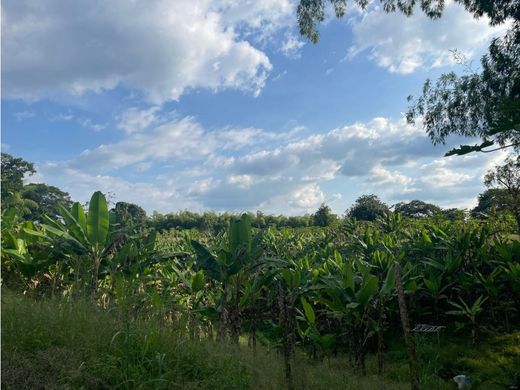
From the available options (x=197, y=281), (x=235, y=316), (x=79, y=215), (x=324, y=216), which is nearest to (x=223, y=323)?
(x=235, y=316)

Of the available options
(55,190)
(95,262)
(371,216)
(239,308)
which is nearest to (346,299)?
(239,308)

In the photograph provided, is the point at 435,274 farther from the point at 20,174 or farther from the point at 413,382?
the point at 20,174

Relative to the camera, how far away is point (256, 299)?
735 centimetres

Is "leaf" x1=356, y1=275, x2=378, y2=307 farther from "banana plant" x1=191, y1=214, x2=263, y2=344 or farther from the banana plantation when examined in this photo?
"banana plant" x1=191, y1=214, x2=263, y2=344

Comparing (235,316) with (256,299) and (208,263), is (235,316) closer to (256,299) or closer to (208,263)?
(208,263)

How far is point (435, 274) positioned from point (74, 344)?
720cm

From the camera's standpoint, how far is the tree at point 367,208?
33219 millimetres

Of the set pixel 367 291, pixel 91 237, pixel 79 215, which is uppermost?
pixel 79 215

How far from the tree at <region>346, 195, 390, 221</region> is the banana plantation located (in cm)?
2299

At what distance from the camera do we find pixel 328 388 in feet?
14.9

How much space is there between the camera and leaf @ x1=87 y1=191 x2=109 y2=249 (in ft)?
20.6

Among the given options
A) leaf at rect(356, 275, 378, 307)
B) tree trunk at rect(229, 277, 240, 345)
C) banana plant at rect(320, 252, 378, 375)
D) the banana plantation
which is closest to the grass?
the banana plantation

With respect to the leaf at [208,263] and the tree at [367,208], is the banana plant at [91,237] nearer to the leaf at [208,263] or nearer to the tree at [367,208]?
the leaf at [208,263]

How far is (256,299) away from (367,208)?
27593mm
